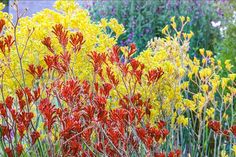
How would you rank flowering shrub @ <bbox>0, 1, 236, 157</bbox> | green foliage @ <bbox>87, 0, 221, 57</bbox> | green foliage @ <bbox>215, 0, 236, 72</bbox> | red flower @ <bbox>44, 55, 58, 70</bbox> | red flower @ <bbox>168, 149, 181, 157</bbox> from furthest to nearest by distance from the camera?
green foliage @ <bbox>87, 0, 221, 57</bbox> → green foliage @ <bbox>215, 0, 236, 72</bbox> → red flower @ <bbox>44, 55, 58, 70</bbox> → flowering shrub @ <bbox>0, 1, 236, 157</bbox> → red flower @ <bbox>168, 149, 181, 157</bbox>

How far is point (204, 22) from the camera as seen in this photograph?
8125 millimetres

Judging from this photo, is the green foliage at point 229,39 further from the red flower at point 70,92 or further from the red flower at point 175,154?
the red flower at point 70,92

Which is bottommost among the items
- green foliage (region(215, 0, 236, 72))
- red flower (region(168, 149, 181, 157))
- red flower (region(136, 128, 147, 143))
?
red flower (region(168, 149, 181, 157))

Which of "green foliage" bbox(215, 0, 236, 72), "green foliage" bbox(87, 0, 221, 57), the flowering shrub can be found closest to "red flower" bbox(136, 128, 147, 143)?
the flowering shrub

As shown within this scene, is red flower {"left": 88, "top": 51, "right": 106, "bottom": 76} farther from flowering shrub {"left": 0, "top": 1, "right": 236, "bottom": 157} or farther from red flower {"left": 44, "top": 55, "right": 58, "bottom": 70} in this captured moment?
red flower {"left": 44, "top": 55, "right": 58, "bottom": 70}

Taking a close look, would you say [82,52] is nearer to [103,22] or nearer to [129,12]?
[103,22]

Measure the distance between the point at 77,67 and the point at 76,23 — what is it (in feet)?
0.87

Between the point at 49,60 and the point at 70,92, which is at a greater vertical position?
the point at 49,60

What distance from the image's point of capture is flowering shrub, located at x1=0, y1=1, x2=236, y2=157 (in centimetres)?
250

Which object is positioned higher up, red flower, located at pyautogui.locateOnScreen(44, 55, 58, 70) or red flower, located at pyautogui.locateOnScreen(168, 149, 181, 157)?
red flower, located at pyautogui.locateOnScreen(44, 55, 58, 70)

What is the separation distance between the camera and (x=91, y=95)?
2.82 metres

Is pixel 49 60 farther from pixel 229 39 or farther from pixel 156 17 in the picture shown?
pixel 156 17

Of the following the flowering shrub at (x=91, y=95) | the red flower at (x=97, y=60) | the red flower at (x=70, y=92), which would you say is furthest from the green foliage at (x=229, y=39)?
the red flower at (x=70, y=92)

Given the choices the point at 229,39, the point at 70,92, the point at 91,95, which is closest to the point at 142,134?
the point at 70,92
